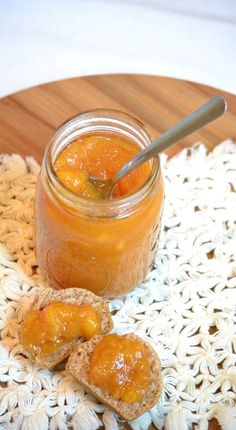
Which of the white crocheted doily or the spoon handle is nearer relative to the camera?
the spoon handle

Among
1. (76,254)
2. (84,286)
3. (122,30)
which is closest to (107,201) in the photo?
(76,254)

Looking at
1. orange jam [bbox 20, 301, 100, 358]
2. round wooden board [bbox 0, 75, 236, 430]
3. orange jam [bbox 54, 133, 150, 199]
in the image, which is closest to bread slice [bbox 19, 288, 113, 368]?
orange jam [bbox 20, 301, 100, 358]

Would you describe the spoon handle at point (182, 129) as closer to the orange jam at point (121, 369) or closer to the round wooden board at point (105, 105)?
the orange jam at point (121, 369)

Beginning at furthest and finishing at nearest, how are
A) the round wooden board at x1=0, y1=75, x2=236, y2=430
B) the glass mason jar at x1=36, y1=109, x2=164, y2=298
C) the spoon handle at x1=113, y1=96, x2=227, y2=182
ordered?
the round wooden board at x1=0, y1=75, x2=236, y2=430, the glass mason jar at x1=36, y1=109, x2=164, y2=298, the spoon handle at x1=113, y1=96, x2=227, y2=182

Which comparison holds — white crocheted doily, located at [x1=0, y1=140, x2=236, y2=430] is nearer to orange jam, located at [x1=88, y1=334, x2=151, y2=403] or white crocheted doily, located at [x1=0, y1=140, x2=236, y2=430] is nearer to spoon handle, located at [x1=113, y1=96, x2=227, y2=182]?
orange jam, located at [x1=88, y1=334, x2=151, y2=403]

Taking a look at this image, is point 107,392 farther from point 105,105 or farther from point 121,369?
point 105,105

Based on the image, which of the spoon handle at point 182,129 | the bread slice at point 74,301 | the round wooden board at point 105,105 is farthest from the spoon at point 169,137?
the round wooden board at point 105,105

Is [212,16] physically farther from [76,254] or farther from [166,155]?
[76,254]
